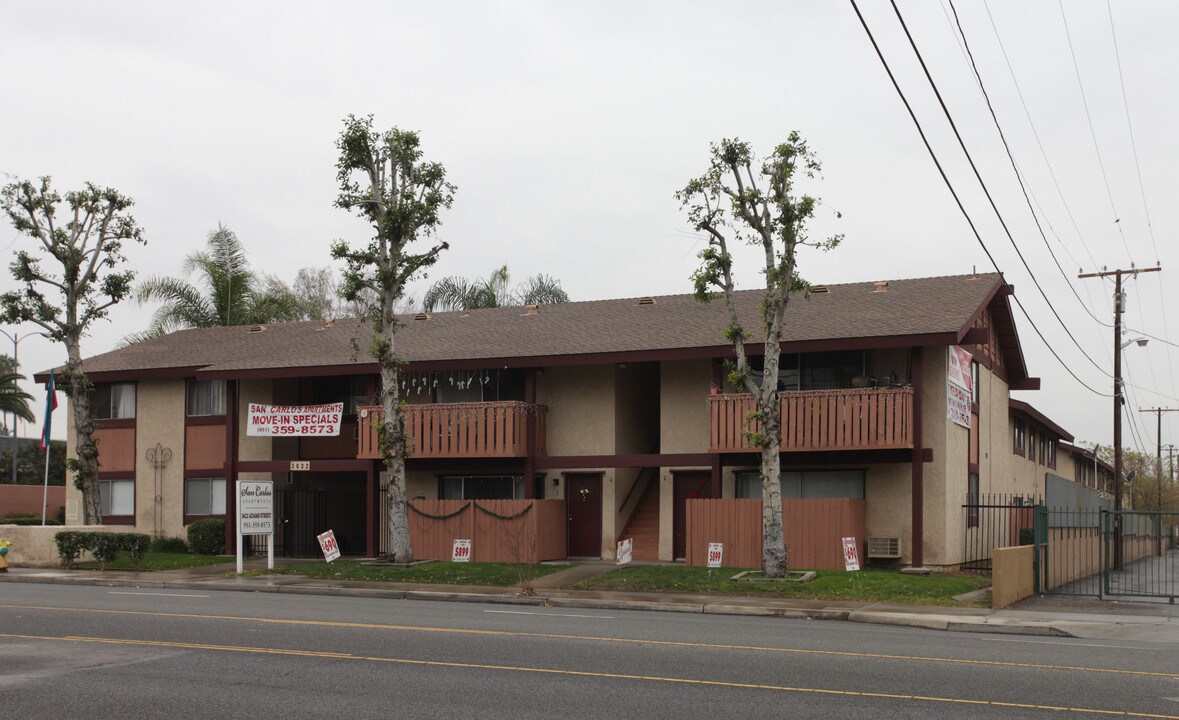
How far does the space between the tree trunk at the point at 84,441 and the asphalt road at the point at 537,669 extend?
16004 mm

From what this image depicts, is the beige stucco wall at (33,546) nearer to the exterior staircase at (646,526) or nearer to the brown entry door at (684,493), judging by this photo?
the exterior staircase at (646,526)

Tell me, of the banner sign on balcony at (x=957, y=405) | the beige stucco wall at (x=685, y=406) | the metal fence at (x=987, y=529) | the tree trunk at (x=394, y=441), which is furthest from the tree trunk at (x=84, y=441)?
the metal fence at (x=987, y=529)

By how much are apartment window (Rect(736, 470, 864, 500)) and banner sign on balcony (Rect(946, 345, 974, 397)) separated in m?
3.05

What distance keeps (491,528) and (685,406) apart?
223 inches

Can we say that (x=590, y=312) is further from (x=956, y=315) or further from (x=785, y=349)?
(x=956, y=315)

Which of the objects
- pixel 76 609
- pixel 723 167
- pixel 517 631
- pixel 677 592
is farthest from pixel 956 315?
pixel 76 609

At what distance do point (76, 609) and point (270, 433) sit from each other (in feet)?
45.6

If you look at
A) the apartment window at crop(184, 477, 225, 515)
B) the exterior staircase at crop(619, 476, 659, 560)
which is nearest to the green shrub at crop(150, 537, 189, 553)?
the apartment window at crop(184, 477, 225, 515)

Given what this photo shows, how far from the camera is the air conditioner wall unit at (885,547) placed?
87.6 feet

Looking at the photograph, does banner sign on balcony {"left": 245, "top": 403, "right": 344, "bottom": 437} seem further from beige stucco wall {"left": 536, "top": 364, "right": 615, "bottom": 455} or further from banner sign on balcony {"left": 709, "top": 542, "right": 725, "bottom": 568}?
banner sign on balcony {"left": 709, "top": 542, "right": 725, "bottom": 568}

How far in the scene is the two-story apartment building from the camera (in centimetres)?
2655

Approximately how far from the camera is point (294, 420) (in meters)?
31.0

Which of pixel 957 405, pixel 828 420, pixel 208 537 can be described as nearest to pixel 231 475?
pixel 208 537

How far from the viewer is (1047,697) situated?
10188 millimetres
